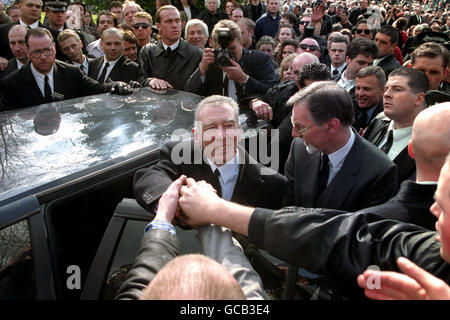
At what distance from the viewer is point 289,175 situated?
2.55 m

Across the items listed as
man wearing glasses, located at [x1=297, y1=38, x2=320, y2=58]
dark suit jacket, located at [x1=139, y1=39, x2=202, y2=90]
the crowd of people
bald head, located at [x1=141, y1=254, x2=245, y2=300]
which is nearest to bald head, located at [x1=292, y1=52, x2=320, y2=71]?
the crowd of people

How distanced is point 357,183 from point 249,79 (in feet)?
6.52

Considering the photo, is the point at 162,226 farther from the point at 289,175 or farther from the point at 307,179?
the point at 289,175

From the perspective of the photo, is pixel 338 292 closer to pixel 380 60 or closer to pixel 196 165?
pixel 196 165

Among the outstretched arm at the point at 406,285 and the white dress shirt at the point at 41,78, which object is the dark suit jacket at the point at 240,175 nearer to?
the outstretched arm at the point at 406,285

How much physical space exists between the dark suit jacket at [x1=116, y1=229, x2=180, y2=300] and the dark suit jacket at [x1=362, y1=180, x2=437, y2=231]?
0.92 meters

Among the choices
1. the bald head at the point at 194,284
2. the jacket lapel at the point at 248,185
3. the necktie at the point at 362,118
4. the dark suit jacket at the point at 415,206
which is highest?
the bald head at the point at 194,284

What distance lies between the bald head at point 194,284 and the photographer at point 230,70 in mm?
2776

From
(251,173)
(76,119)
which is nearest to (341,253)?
(251,173)

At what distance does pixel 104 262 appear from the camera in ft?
5.59

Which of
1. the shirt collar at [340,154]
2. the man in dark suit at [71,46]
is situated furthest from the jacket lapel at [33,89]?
the shirt collar at [340,154]

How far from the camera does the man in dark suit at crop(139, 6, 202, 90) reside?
4.55m

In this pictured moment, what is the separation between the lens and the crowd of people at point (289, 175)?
→ 121cm

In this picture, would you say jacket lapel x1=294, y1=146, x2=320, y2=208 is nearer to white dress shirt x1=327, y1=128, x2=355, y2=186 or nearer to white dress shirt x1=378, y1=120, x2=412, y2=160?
white dress shirt x1=327, y1=128, x2=355, y2=186
